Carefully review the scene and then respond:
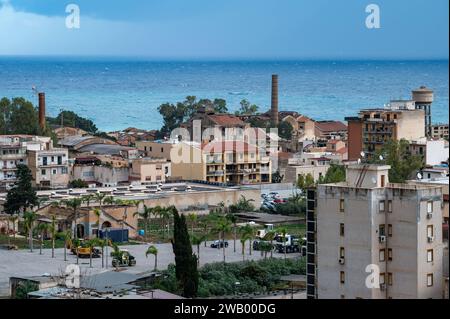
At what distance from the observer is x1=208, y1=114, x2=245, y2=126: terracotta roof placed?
38.7 meters

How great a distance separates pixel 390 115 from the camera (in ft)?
108

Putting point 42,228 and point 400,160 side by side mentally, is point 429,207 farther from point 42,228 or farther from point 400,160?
point 400,160

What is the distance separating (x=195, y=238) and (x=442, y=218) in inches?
334

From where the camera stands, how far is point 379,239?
1343 centimetres

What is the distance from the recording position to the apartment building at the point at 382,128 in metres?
Result: 32.7

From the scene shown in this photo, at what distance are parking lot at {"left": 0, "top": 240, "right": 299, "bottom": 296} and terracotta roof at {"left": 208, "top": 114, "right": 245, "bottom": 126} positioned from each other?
610 inches

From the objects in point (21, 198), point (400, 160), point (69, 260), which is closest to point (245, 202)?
point (400, 160)

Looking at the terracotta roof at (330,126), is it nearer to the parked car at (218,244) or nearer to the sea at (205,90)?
the sea at (205,90)

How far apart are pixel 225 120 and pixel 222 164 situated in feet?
23.9

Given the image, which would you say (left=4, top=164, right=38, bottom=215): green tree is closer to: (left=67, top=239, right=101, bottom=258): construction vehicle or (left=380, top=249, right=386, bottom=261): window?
(left=67, top=239, right=101, bottom=258): construction vehicle

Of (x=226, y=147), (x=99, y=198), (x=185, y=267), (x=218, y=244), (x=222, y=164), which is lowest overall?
(x=218, y=244)

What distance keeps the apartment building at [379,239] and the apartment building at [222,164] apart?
17839 millimetres

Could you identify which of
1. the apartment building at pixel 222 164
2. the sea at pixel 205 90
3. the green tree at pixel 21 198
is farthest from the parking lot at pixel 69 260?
the sea at pixel 205 90
